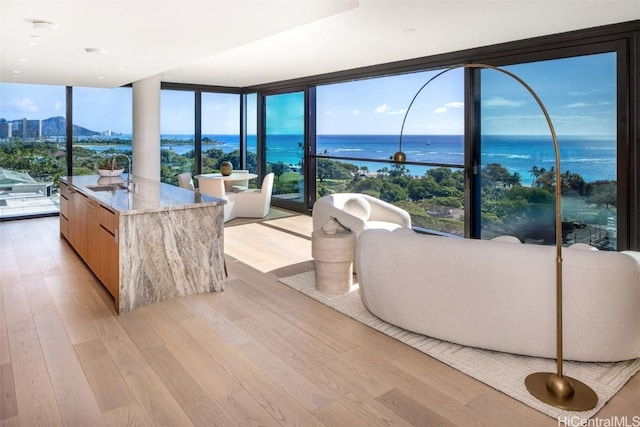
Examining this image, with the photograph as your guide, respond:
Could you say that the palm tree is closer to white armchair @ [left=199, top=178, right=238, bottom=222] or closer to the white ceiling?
the white ceiling

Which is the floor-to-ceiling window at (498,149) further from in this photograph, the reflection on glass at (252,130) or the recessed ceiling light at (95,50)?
the recessed ceiling light at (95,50)

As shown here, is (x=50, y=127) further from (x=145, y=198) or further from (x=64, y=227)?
(x=145, y=198)

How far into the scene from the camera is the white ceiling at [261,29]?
321cm

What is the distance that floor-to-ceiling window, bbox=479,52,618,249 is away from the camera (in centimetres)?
448

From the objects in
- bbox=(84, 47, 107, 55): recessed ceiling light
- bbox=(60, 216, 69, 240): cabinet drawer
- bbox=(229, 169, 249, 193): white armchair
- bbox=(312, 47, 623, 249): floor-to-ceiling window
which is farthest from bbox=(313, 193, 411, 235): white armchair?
bbox=(229, 169, 249, 193): white armchair

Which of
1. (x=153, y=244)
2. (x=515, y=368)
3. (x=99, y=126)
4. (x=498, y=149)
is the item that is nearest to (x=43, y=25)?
(x=153, y=244)

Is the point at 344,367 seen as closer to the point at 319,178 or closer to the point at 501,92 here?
the point at 501,92

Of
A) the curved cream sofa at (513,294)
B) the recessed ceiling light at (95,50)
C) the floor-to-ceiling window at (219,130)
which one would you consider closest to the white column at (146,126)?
the floor-to-ceiling window at (219,130)

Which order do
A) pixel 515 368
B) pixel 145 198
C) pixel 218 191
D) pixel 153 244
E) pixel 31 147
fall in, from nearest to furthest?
pixel 515 368 → pixel 153 244 → pixel 145 198 → pixel 218 191 → pixel 31 147

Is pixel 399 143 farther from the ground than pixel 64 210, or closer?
farther from the ground

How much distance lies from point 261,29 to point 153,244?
1.95 meters

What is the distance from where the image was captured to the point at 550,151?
4.96 meters

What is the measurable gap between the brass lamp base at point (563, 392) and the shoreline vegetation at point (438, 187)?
266 cm

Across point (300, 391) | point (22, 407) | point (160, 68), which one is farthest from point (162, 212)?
point (160, 68)
